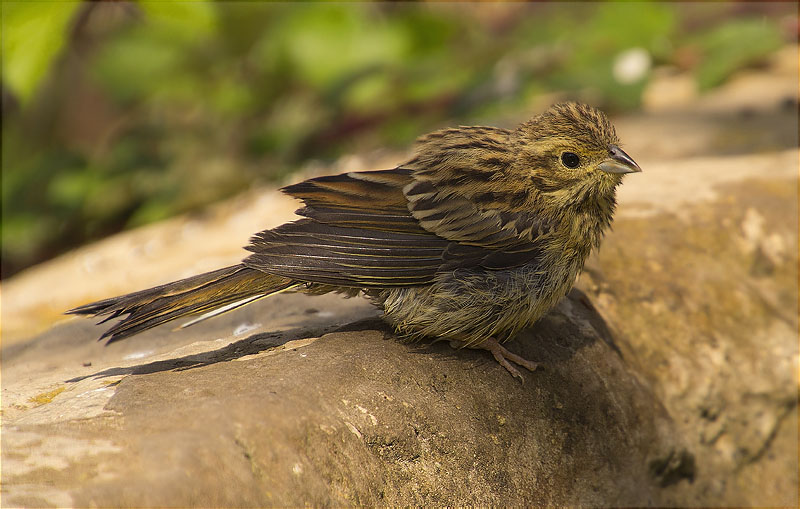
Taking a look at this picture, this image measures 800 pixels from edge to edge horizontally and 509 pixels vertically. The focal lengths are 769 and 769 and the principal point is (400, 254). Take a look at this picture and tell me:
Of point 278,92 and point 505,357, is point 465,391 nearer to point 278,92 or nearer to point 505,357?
point 505,357

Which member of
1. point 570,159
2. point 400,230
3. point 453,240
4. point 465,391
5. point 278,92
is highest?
point 278,92

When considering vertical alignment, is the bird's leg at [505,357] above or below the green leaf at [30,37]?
below

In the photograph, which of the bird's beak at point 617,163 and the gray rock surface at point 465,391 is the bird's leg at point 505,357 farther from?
the bird's beak at point 617,163

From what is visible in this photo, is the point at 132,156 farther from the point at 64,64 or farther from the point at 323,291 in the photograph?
the point at 323,291

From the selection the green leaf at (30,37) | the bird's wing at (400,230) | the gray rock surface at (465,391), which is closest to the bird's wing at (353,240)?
the bird's wing at (400,230)

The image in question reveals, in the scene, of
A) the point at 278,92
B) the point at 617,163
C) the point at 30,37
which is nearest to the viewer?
the point at 617,163

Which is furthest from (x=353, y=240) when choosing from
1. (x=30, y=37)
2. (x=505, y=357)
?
(x=30, y=37)
